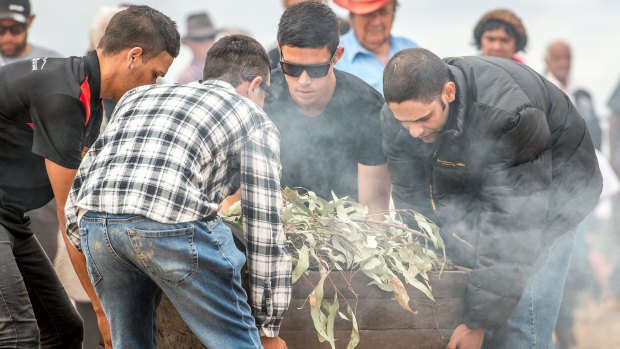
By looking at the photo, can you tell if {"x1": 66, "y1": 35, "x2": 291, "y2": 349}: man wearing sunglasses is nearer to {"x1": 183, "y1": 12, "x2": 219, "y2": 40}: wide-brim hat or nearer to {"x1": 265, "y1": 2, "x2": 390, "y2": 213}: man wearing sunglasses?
{"x1": 265, "y1": 2, "x2": 390, "y2": 213}: man wearing sunglasses

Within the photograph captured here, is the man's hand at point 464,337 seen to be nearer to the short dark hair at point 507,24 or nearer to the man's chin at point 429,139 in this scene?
the man's chin at point 429,139

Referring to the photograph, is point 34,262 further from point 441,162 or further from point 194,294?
point 441,162

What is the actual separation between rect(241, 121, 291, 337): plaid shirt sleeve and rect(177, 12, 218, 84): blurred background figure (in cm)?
402

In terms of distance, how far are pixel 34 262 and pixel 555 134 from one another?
2.43 metres

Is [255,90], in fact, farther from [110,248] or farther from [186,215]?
[110,248]

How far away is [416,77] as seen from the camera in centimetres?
395

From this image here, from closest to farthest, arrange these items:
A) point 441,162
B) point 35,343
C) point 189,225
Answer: point 189,225 → point 35,343 → point 441,162

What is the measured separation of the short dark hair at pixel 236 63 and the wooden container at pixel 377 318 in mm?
862

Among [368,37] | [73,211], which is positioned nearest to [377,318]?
[73,211]

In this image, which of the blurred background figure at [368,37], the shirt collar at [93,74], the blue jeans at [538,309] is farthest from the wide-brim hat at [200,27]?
the blue jeans at [538,309]

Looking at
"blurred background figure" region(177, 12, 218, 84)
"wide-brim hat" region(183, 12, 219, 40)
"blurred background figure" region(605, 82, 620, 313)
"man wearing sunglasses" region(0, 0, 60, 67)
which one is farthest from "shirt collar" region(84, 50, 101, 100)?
"blurred background figure" region(605, 82, 620, 313)

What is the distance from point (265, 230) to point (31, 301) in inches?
55.9

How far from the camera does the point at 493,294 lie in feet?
12.9

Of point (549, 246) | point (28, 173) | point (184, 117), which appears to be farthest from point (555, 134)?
point (28, 173)
